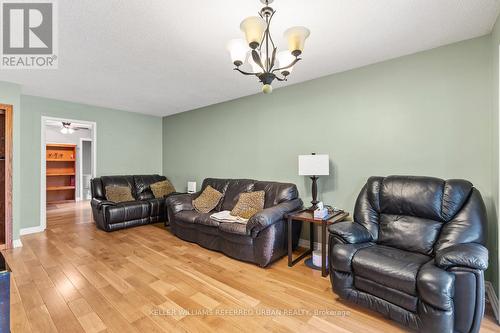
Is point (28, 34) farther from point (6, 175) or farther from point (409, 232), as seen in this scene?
point (409, 232)

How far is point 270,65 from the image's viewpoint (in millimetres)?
1897

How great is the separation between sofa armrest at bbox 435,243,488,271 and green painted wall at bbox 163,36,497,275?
33.1 inches

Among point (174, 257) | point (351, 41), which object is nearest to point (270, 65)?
point (351, 41)

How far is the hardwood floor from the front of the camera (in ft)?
5.95

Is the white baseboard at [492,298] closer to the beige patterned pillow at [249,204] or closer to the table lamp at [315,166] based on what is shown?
the table lamp at [315,166]

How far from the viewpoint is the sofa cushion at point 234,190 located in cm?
389

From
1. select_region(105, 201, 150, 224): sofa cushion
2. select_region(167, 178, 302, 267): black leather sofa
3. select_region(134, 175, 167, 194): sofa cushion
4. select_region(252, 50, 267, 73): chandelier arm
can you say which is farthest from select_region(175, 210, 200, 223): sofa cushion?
select_region(252, 50, 267, 73): chandelier arm

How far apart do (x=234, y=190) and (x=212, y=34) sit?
2438 mm

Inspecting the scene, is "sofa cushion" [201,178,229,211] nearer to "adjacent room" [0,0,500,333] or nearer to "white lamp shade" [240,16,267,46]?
"adjacent room" [0,0,500,333]

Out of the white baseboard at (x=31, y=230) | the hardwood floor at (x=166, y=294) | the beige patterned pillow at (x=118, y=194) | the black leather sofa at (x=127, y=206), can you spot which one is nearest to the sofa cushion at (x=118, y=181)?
the black leather sofa at (x=127, y=206)


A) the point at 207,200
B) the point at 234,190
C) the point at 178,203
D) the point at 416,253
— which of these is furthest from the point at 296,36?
the point at 178,203

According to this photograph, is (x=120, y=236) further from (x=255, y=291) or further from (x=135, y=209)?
(x=255, y=291)

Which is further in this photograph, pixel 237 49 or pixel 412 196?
pixel 412 196

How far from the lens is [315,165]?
9.77 ft
